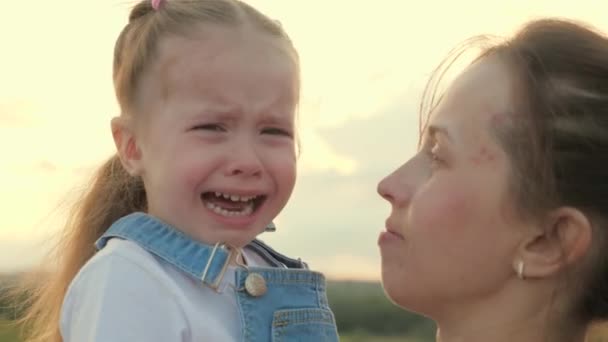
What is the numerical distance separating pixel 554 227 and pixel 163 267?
1.13 meters

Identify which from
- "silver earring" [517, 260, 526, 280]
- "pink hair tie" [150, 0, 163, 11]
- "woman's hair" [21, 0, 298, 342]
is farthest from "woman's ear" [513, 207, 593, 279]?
"pink hair tie" [150, 0, 163, 11]

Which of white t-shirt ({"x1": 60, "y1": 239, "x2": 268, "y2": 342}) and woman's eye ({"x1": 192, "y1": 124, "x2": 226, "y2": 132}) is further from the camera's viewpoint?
woman's eye ({"x1": 192, "y1": 124, "x2": 226, "y2": 132})

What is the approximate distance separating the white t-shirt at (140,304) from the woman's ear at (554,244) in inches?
35.9

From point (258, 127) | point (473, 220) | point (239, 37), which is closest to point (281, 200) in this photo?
point (258, 127)

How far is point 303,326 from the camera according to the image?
3010 mm

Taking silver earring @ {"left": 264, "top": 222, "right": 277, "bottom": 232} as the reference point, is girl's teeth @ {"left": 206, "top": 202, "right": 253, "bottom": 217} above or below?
above

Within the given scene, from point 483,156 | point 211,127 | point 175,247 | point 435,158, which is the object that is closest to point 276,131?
point 211,127

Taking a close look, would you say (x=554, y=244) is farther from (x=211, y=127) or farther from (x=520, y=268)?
(x=211, y=127)

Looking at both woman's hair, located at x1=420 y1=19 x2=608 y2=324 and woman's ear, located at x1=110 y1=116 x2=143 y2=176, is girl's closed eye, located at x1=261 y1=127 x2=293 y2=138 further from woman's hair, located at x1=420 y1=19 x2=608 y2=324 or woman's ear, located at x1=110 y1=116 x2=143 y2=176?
woman's hair, located at x1=420 y1=19 x2=608 y2=324

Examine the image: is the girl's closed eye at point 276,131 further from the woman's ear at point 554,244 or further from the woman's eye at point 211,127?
the woman's ear at point 554,244

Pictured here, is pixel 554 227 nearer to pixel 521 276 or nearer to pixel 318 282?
pixel 521 276

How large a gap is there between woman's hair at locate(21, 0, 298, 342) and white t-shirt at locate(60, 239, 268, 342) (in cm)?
40

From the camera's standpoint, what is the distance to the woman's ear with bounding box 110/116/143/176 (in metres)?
3.02

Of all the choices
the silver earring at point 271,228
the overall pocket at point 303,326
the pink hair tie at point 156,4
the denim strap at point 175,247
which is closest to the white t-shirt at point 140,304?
the denim strap at point 175,247
